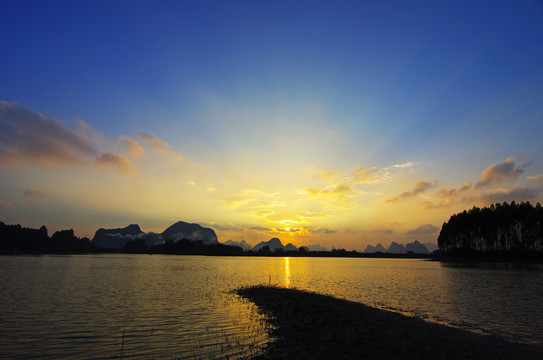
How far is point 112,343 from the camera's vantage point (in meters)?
19.8

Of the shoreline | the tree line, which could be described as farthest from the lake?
the tree line

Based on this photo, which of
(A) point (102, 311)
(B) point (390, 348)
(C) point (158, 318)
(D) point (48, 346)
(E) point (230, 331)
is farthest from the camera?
(A) point (102, 311)

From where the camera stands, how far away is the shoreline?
54.3 ft

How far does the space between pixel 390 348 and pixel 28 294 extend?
46.1 m

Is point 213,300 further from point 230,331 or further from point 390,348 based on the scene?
point 390,348

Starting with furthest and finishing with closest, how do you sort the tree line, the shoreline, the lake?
the tree line < the lake < the shoreline

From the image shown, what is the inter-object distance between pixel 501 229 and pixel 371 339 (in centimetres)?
17645

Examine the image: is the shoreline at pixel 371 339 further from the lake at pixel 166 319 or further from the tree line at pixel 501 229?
the tree line at pixel 501 229

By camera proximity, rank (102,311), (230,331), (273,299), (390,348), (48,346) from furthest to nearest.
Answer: (273,299) → (102,311) → (230,331) → (48,346) → (390,348)

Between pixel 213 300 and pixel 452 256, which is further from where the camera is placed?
pixel 452 256

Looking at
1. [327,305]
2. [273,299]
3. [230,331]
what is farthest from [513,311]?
[230,331]

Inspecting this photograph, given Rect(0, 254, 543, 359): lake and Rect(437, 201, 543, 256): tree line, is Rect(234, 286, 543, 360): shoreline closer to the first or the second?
Rect(0, 254, 543, 359): lake

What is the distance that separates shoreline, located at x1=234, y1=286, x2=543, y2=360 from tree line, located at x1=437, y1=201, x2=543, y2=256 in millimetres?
157739

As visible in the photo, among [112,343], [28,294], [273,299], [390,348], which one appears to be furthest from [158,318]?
[28,294]
